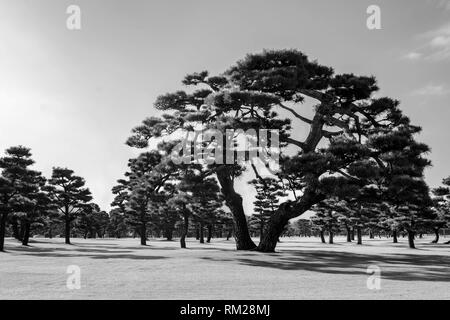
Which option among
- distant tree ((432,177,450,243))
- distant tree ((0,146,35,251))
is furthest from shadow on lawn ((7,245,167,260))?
distant tree ((432,177,450,243))

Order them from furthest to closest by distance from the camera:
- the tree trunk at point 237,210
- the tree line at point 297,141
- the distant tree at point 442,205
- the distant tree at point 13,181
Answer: the distant tree at point 442,205
the distant tree at point 13,181
the tree trunk at point 237,210
the tree line at point 297,141

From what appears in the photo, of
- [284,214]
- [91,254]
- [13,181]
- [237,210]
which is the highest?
[13,181]

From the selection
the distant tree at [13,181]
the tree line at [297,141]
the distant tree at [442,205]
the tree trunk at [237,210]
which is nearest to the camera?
the tree line at [297,141]

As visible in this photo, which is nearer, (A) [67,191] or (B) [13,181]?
(B) [13,181]

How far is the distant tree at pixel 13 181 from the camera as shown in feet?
88.0

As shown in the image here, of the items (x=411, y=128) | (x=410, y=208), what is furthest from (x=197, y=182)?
(x=410, y=208)

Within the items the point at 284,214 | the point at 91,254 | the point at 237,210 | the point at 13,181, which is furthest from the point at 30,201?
the point at 284,214

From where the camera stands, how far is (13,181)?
2794 cm

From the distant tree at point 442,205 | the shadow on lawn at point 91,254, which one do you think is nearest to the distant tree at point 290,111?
the shadow on lawn at point 91,254

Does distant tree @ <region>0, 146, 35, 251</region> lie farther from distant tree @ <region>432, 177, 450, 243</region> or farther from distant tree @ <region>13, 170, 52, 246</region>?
distant tree @ <region>432, 177, 450, 243</region>

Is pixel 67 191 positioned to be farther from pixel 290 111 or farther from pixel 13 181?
pixel 290 111

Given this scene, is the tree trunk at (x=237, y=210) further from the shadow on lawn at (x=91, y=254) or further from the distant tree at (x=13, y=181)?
the distant tree at (x=13, y=181)

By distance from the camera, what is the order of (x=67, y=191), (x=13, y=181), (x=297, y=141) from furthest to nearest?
(x=67, y=191), (x=13, y=181), (x=297, y=141)
